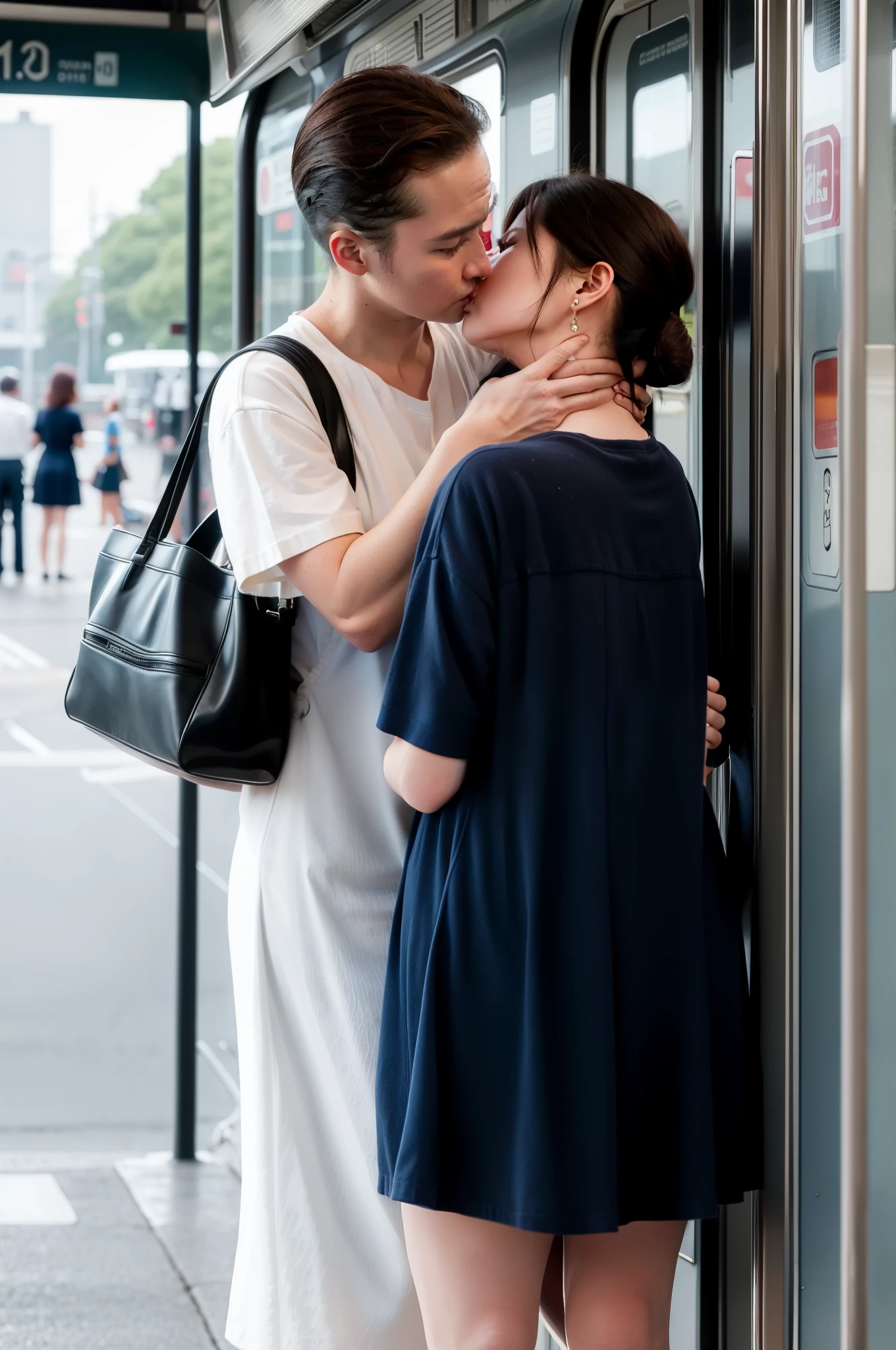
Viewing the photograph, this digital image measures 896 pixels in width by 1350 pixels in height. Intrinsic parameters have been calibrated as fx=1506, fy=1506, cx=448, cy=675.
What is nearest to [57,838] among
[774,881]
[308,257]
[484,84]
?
[308,257]

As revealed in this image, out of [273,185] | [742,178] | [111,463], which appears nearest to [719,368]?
[742,178]

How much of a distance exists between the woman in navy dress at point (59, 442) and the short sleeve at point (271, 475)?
6846mm

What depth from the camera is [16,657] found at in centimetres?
940

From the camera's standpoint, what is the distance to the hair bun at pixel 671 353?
1533 mm

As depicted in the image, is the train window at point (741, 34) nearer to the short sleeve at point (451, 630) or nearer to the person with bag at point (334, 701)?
the person with bag at point (334, 701)

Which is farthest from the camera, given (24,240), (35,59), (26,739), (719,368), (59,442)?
(24,240)

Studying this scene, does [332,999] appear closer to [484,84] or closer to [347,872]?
[347,872]

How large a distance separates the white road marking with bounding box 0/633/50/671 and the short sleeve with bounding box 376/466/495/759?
26.7 ft

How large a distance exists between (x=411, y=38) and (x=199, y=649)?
1.48 m

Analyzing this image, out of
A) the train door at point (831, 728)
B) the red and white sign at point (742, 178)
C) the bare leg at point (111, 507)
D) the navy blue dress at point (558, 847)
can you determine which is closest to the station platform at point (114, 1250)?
Result: the train door at point (831, 728)

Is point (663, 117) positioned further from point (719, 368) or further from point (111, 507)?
point (111, 507)

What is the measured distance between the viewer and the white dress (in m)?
1.73

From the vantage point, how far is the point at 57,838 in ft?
22.8

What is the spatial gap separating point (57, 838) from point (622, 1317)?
18.8ft
